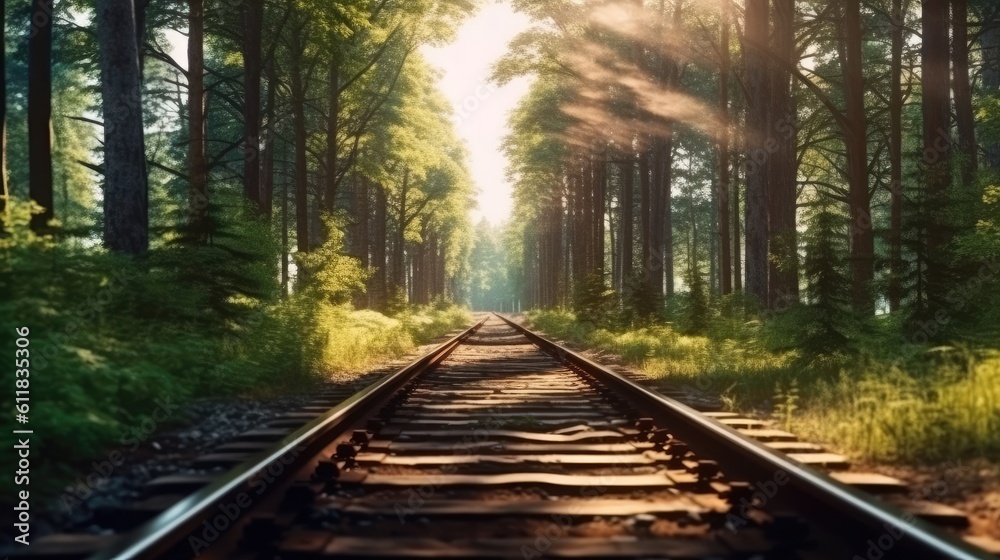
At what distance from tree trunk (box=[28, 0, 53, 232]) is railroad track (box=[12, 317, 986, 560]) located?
7.54 m

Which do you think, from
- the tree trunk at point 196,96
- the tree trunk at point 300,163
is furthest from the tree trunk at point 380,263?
the tree trunk at point 196,96

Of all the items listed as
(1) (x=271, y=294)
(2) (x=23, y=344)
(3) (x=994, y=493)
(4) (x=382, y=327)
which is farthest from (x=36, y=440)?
(4) (x=382, y=327)

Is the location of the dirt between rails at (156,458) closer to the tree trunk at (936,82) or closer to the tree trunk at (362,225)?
the tree trunk at (936,82)

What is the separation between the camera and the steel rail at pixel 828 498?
300 cm

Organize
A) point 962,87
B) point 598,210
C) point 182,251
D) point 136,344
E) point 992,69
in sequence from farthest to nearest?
point 598,210 → point 992,69 → point 962,87 → point 182,251 → point 136,344

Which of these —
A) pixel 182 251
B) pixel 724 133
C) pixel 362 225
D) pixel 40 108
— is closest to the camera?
pixel 182 251

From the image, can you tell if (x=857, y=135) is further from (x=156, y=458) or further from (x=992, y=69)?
(x=992, y=69)

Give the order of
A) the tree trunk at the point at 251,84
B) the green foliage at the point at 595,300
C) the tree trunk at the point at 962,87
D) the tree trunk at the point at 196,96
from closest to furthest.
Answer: the tree trunk at the point at 196,96 < the tree trunk at the point at 251,84 < the tree trunk at the point at 962,87 < the green foliage at the point at 595,300

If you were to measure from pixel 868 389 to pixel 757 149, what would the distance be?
10409mm

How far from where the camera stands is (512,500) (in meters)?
4.15

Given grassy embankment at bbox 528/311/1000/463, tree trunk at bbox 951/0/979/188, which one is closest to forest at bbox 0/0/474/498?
grassy embankment at bbox 528/311/1000/463

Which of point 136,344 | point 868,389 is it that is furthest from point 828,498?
point 136,344

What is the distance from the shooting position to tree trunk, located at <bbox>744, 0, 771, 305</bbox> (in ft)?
55.0

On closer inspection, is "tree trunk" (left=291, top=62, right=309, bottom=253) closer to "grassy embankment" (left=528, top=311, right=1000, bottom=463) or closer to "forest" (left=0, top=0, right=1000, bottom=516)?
"forest" (left=0, top=0, right=1000, bottom=516)
